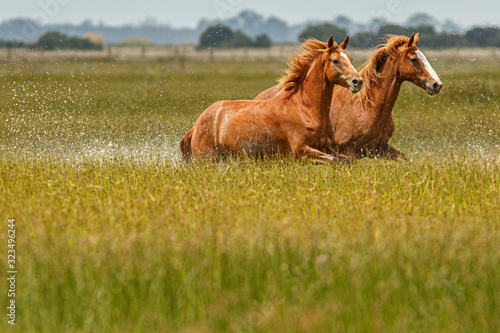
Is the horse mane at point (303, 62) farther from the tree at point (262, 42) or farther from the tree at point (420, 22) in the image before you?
the tree at point (262, 42)

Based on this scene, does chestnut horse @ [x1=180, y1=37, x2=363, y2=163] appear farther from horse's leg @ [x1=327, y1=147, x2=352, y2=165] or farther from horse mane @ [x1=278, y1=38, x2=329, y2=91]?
horse's leg @ [x1=327, y1=147, x2=352, y2=165]

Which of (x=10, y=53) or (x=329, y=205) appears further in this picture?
(x=10, y=53)

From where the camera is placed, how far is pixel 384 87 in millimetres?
9188

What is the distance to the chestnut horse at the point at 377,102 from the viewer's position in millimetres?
9055

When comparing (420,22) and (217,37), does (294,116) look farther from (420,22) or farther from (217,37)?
(420,22)

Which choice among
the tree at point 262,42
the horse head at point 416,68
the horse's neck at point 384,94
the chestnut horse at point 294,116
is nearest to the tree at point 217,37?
the chestnut horse at point 294,116

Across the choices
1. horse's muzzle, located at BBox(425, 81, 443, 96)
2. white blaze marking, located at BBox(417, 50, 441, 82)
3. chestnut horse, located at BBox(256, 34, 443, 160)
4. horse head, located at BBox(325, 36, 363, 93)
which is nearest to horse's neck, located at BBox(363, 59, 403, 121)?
chestnut horse, located at BBox(256, 34, 443, 160)

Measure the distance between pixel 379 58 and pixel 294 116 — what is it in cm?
173

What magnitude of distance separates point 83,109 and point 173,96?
11.2 ft

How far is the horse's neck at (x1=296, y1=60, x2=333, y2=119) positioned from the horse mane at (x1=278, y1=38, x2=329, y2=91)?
0.51ft

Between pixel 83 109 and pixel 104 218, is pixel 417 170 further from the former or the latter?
pixel 83 109

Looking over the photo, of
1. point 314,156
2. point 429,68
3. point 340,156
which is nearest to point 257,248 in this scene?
point 314,156

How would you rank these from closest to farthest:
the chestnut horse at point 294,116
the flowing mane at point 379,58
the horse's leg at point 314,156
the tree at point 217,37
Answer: the horse's leg at point 314,156
the chestnut horse at point 294,116
the flowing mane at point 379,58
the tree at point 217,37

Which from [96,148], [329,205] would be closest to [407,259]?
[329,205]
